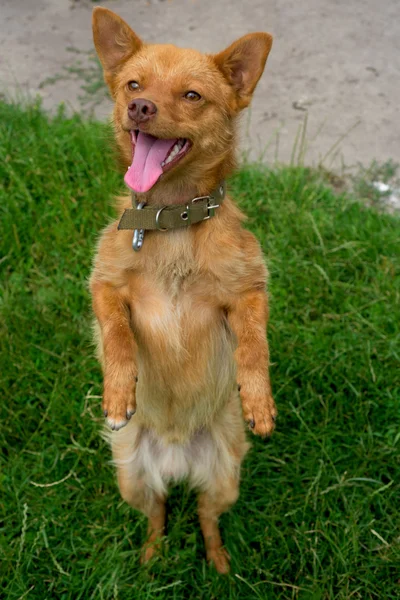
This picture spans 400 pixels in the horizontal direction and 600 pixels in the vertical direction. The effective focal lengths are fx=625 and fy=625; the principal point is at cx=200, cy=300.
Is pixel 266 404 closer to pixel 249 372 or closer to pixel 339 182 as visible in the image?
pixel 249 372

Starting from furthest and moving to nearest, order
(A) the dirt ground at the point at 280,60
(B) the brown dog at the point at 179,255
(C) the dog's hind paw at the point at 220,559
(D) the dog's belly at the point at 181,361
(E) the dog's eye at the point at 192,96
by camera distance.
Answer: (A) the dirt ground at the point at 280,60 → (C) the dog's hind paw at the point at 220,559 → (D) the dog's belly at the point at 181,361 → (E) the dog's eye at the point at 192,96 → (B) the brown dog at the point at 179,255

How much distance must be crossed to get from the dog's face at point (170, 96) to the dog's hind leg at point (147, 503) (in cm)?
135

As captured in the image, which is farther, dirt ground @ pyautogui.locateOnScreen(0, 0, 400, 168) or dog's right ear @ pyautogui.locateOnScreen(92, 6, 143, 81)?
dirt ground @ pyautogui.locateOnScreen(0, 0, 400, 168)

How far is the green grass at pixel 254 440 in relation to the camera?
2791 mm

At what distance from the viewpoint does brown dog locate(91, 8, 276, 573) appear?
225 centimetres

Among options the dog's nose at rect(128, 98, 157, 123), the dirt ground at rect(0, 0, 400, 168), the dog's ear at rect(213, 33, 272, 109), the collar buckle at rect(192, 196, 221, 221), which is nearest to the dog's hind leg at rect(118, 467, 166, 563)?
the collar buckle at rect(192, 196, 221, 221)

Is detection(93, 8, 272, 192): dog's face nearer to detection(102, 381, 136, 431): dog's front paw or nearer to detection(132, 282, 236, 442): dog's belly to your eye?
detection(132, 282, 236, 442): dog's belly

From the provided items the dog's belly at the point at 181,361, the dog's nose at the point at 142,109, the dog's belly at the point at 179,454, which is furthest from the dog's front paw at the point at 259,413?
the dog's nose at the point at 142,109

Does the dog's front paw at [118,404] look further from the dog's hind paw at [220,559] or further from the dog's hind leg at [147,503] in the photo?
the dog's hind paw at [220,559]

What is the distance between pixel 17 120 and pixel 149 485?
2969mm

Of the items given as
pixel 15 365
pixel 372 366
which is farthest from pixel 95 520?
pixel 372 366

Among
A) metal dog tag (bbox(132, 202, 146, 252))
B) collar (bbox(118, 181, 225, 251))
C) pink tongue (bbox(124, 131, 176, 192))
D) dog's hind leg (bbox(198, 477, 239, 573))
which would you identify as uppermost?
pink tongue (bbox(124, 131, 176, 192))

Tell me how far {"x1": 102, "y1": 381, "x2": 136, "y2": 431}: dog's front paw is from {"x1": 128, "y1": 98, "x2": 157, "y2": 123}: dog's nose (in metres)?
0.93

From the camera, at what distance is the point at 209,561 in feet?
9.75
